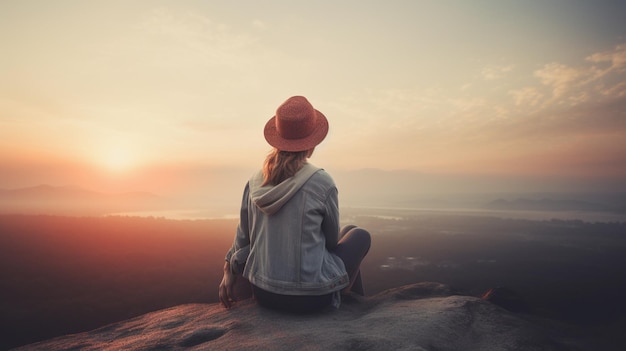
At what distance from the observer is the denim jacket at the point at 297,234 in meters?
2.82

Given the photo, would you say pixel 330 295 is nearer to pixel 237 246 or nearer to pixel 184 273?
pixel 237 246

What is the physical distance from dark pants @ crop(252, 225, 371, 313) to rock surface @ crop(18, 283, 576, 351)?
0.08 m

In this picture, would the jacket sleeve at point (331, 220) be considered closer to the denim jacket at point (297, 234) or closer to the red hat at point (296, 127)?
the denim jacket at point (297, 234)

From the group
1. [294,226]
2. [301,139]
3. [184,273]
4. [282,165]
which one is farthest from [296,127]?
[184,273]

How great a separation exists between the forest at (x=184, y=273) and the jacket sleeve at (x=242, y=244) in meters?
3.09

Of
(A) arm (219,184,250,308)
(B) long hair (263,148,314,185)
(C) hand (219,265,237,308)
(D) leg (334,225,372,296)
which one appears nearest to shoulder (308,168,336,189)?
(B) long hair (263,148,314,185)

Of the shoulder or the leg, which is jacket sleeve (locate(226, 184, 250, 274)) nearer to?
the shoulder

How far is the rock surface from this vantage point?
2398 millimetres

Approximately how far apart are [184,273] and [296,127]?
19.0m

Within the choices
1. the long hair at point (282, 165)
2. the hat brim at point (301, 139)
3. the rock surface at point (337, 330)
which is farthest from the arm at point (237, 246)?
the hat brim at point (301, 139)

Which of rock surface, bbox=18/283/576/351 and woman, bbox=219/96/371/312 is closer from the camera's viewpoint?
rock surface, bbox=18/283/576/351

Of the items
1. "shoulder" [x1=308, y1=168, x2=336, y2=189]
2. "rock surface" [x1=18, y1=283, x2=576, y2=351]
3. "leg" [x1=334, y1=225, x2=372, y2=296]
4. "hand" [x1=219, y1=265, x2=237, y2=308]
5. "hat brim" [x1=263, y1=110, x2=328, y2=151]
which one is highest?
"hat brim" [x1=263, y1=110, x2=328, y2=151]

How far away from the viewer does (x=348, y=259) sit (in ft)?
10.5

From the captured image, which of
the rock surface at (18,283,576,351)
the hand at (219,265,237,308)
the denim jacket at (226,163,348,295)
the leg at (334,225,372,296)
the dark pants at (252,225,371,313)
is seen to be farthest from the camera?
the hand at (219,265,237,308)
